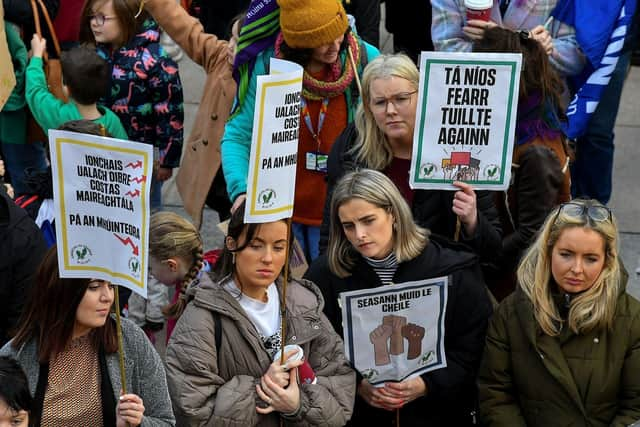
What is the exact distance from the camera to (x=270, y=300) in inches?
176

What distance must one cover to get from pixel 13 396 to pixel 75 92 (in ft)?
9.53

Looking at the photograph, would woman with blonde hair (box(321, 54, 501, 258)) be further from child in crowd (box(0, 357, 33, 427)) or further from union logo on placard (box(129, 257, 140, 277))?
child in crowd (box(0, 357, 33, 427))

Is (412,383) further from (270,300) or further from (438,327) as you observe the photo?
(270,300)

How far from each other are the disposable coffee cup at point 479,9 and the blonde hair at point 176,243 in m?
1.89

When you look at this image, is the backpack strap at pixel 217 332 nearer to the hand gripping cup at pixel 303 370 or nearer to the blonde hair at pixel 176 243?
the hand gripping cup at pixel 303 370

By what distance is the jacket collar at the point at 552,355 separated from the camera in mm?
4531

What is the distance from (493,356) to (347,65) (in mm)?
1679

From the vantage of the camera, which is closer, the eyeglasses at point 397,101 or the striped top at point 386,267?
the striped top at point 386,267

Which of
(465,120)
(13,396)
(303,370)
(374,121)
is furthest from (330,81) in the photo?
(13,396)

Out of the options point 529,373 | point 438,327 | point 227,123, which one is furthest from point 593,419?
point 227,123

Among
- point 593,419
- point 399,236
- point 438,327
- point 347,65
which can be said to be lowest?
point 593,419

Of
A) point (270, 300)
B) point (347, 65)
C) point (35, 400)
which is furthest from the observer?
point (347, 65)

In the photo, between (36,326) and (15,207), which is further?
(15,207)

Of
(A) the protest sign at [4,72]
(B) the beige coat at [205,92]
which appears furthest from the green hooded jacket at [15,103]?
(A) the protest sign at [4,72]
